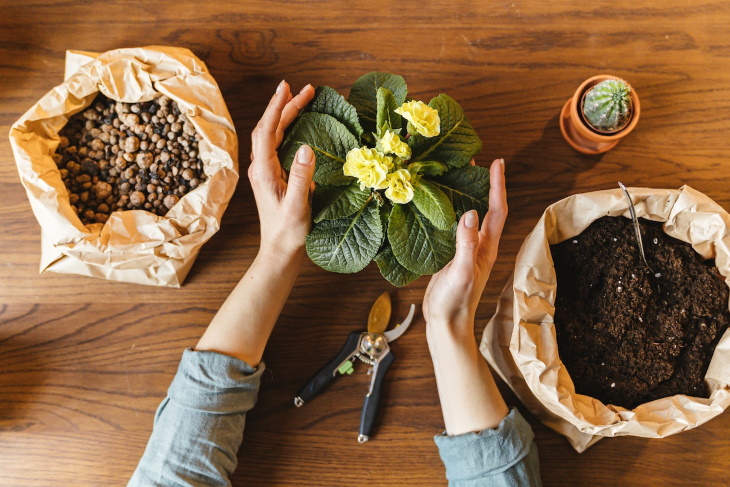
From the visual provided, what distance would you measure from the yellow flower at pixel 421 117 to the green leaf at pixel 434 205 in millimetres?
98

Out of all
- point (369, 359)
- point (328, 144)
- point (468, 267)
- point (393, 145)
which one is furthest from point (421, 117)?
point (369, 359)

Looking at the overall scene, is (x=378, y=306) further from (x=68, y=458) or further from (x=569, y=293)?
(x=68, y=458)

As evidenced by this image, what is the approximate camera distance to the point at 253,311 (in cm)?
106

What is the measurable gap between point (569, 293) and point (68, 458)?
1155mm

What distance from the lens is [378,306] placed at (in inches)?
45.1

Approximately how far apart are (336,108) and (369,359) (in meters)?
0.55

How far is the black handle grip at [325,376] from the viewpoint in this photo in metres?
1.12

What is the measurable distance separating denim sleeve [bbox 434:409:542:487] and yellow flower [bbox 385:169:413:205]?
51 centimetres

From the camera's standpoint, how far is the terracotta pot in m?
1.06

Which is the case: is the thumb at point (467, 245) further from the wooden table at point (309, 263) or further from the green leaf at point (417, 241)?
the wooden table at point (309, 263)

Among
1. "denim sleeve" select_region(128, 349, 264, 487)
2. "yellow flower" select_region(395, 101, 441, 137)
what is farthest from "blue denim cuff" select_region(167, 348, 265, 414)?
"yellow flower" select_region(395, 101, 441, 137)

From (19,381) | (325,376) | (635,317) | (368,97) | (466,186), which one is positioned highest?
(368,97)

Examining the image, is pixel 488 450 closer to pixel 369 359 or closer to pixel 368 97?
pixel 369 359

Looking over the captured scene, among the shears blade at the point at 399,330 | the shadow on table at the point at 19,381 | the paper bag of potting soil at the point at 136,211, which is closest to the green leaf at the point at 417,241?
the shears blade at the point at 399,330
